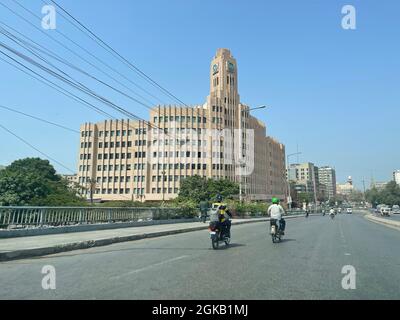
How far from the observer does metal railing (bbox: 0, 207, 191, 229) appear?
13.8m

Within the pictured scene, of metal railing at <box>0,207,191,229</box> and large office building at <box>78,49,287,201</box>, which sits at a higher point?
large office building at <box>78,49,287,201</box>

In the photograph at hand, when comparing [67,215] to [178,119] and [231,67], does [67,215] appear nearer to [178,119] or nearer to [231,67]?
[178,119]

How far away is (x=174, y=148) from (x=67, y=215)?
72096 mm

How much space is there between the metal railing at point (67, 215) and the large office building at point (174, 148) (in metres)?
59.7

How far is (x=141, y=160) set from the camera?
9269cm

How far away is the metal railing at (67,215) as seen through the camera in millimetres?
13826

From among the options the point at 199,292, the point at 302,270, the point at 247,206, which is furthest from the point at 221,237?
the point at 247,206

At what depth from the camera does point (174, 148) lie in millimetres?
88500

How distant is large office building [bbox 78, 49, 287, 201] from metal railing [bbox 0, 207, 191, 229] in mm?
59685

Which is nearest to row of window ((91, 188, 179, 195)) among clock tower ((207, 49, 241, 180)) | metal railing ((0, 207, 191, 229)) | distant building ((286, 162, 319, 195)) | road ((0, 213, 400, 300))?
clock tower ((207, 49, 241, 180))

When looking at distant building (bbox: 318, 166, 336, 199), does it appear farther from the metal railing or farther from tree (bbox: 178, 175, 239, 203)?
the metal railing

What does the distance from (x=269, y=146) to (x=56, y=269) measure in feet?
383

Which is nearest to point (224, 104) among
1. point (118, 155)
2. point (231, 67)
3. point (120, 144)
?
point (231, 67)
